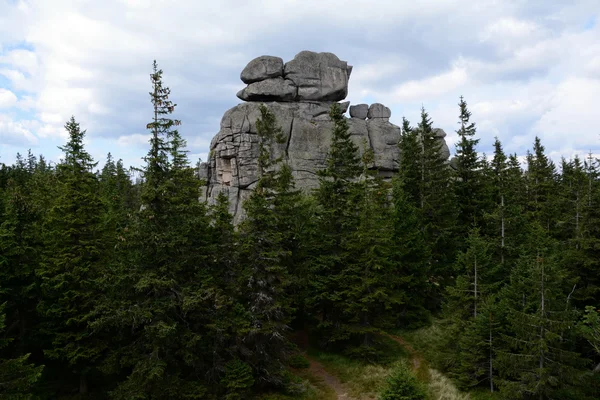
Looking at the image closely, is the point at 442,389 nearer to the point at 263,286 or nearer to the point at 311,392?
the point at 311,392

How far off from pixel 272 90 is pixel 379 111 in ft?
45.2

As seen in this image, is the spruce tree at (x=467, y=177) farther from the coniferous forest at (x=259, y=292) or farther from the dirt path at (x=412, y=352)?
the dirt path at (x=412, y=352)

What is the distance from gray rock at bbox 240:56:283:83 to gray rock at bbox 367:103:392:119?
1226 cm

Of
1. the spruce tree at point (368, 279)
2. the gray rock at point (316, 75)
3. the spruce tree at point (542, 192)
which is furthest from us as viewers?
the gray rock at point (316, 75)

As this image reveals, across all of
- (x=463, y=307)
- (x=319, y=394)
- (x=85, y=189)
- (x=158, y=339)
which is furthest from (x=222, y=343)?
(x=463, y=307)

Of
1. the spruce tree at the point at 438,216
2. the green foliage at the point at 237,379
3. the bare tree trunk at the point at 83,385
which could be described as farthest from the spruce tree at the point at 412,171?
the bare tree trunk at the point at 83,385

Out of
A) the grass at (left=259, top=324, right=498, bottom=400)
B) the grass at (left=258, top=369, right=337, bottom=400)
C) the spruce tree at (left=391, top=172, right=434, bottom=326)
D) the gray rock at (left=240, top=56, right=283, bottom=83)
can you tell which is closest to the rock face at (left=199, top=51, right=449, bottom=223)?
the gray rock at (left=240, top=56, right=283, bottom=83)

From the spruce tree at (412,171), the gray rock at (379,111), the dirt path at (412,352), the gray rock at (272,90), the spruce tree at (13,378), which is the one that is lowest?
the dirt path at (412,352)

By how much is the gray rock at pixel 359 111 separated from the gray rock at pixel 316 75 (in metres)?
2.94

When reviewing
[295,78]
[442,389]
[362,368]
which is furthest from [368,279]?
[295,78]

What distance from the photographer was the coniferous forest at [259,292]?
16984 millimetres

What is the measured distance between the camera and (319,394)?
2086 cm

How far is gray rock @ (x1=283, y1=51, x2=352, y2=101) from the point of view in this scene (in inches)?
1850

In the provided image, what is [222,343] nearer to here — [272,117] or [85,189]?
[85,189]
